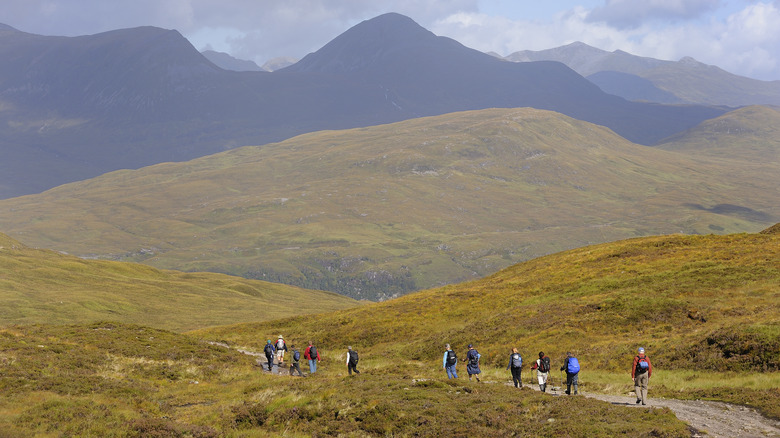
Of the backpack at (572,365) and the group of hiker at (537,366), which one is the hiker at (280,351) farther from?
the backpack at (572,365)

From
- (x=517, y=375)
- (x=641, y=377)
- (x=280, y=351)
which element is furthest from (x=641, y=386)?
(x=280, y=351)

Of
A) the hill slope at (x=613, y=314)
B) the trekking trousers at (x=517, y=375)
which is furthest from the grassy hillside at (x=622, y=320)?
the trekking trousers at (x=517, y=375)

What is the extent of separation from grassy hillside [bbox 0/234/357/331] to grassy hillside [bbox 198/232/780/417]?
28.8m

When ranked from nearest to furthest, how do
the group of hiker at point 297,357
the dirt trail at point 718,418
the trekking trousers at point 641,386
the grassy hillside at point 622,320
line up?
1. the dirt trail at point 718,418
2. the trekking trousers at point 641,386
3. the grassy hillside at point 622,320
4. the group of hiker at point 297,357

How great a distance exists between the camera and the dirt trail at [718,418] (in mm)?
21500

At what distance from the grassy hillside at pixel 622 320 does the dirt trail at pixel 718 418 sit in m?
1.10

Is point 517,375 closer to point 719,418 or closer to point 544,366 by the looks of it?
point 544,366

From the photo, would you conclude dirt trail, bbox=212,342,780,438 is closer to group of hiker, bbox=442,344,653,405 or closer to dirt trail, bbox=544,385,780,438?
dirt trail, bbox=544,385,780,438

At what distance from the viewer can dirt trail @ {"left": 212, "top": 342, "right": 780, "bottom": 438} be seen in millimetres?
21500

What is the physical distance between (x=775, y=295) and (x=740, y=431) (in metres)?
28.7

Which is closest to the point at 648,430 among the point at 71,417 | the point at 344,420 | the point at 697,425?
the point at 697,425

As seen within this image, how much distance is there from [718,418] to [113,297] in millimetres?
111098

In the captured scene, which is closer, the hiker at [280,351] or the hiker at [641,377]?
the hiker at [641,377]

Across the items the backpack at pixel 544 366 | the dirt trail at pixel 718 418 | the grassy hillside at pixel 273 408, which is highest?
the backpack at pixel 544 366
